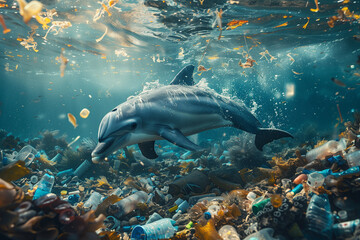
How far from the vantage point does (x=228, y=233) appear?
279 centimetres

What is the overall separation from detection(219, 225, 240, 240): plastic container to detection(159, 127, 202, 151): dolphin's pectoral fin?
4.27 ft

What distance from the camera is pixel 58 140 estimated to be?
13.8 m

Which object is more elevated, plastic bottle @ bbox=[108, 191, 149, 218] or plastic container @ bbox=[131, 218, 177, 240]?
plastic container @ bbox=[131, 218, 177, 240]

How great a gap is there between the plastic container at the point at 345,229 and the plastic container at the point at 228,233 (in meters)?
1.17

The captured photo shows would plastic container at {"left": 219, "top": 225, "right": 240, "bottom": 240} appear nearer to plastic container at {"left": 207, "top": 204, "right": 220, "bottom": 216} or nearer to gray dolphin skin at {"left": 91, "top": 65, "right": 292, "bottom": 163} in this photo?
plastic container at {"left": 207, "top": 204, "right": 220, "bottom": 216}

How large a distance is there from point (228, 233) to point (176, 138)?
5.74 ft

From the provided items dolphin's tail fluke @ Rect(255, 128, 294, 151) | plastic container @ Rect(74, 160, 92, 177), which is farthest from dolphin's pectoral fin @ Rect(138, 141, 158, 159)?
plastic container @ Rect(74, 160, 92, 177)

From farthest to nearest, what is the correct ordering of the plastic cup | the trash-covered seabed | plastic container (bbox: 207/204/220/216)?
plastic container (bbox: 207/204/220/216) < the plastic cup < the trash-covered seabed

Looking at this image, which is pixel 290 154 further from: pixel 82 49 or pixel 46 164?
pixel 82 49

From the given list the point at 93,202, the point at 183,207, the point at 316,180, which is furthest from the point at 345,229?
the point at 93,202

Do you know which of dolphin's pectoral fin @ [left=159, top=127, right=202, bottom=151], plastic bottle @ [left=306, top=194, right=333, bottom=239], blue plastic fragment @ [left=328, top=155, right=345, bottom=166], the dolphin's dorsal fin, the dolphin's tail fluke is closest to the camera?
plastic bottle @ [left=306, top=194, right=333, bottom=239]

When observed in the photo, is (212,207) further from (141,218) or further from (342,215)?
(342,215)

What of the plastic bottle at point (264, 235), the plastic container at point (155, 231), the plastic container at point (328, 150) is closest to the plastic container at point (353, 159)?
Result: the plastic container at point (328, 150)

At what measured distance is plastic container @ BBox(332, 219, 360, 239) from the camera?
2.15 m
